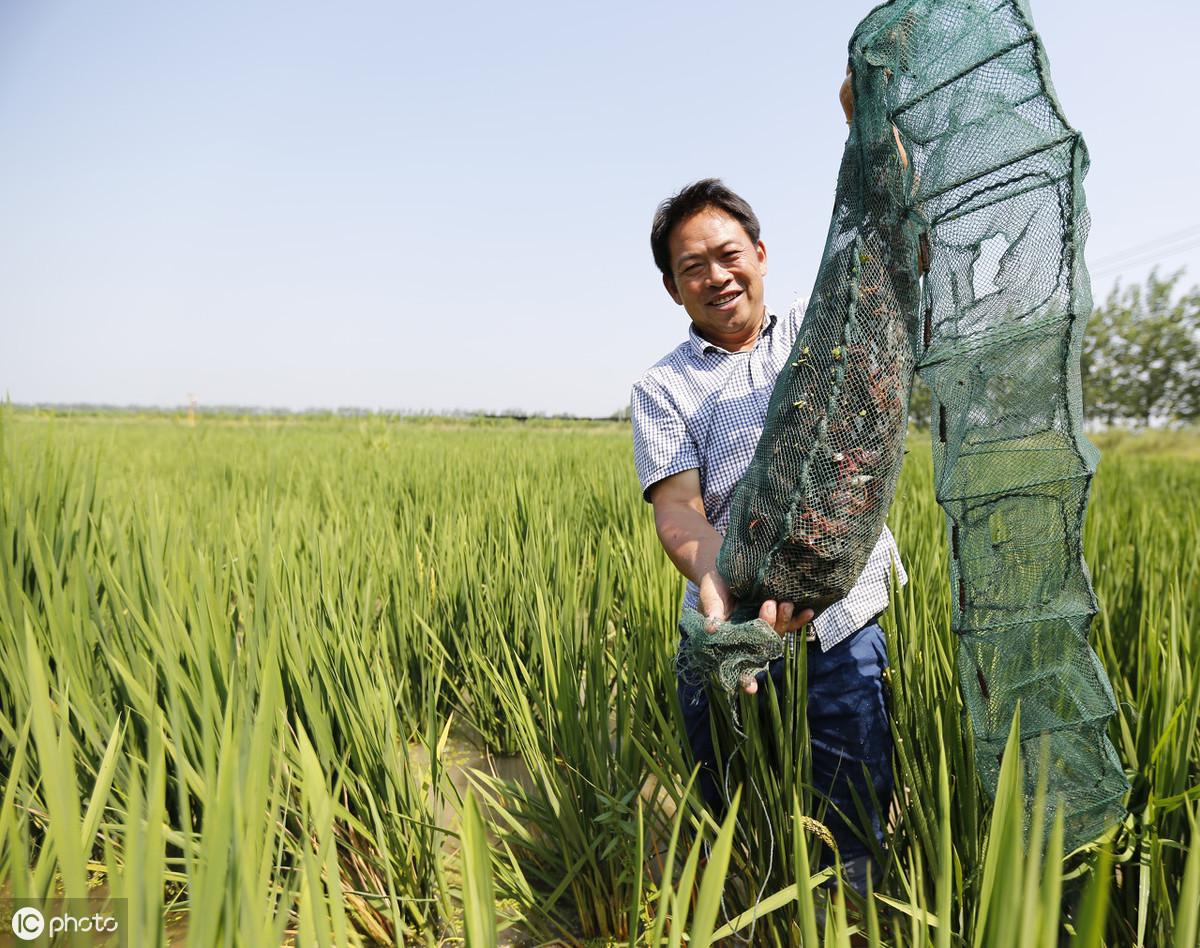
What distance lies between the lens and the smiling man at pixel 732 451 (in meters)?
1.36

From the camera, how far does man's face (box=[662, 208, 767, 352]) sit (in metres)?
1.38

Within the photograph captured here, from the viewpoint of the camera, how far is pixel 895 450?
94 cm

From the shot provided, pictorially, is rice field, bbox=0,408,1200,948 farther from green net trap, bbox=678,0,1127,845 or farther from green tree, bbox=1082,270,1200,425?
green tree, bbox=1082,270,1200,425

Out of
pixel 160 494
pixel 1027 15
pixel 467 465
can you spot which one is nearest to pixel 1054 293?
pixel 1027 15

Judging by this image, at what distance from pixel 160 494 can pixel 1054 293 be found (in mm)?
3693

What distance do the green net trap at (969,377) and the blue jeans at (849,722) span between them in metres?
0.38

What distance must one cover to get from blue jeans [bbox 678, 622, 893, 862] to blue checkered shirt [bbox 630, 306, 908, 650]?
0.18 feet

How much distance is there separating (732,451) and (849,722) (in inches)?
21.9

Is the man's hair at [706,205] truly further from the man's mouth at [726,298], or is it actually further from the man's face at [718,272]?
the man's mouth at [726,298]

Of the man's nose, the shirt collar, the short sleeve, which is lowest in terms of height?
the short sleeve

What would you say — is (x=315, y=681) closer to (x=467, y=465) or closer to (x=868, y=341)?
(x=868, y=341)

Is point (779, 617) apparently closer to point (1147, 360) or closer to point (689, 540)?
point (689, 540)

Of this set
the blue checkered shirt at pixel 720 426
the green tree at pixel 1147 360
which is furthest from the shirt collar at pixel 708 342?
the green tree at pixel 1147 360

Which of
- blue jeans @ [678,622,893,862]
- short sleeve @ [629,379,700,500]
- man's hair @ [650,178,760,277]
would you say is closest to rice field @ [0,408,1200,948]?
blue jeans @ [678,622,893,862]
